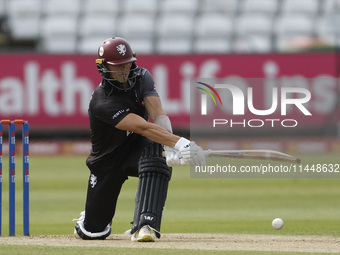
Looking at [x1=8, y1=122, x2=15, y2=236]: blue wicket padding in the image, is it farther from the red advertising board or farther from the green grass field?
the red advertising board

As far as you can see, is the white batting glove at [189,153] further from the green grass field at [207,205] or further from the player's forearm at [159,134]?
the green grass field at [207,205]

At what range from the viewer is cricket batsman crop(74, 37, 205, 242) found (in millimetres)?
4984

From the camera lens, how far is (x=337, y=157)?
1414 cm

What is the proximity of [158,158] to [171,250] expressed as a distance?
658mm

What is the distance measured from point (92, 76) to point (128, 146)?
33.5 feet

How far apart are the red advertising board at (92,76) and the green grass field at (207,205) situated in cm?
252

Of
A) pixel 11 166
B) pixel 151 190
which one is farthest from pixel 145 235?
pixel 11 166

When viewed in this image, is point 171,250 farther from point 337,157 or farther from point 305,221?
point 337,157

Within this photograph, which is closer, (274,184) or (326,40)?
(274,184)

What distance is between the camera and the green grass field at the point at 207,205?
6707mm

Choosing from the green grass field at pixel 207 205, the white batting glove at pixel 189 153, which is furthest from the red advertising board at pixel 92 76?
the white batting glove at pixel 189 153

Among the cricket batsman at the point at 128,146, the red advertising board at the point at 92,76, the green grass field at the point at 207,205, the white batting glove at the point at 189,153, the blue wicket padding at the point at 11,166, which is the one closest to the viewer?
the white batting glove at the point at 189,153

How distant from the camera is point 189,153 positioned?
487cm

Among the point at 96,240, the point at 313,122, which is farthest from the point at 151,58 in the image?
the point at 96,240
